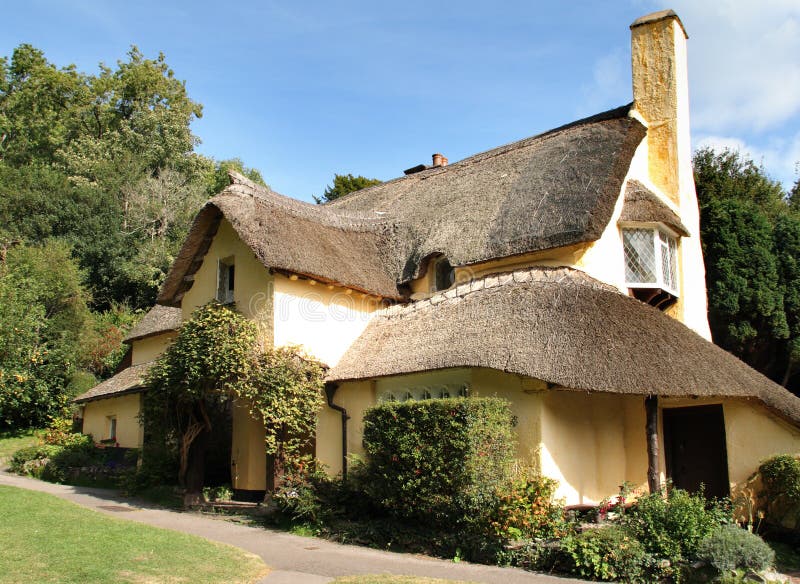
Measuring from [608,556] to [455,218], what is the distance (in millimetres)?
10360

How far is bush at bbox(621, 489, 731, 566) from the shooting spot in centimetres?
1045

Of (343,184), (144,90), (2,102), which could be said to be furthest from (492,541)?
(2,102)

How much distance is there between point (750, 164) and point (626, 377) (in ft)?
69.2

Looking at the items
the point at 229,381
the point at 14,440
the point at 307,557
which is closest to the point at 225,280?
the point at 229,381

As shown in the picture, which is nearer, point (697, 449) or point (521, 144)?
point (697, 449)

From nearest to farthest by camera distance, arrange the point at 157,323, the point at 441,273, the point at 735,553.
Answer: the point at 735,553, the point at 441,273, the point at 157,323

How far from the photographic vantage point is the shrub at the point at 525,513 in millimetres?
11498

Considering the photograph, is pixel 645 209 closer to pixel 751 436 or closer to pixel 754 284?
pixel 751 436

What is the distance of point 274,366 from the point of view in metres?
15.5

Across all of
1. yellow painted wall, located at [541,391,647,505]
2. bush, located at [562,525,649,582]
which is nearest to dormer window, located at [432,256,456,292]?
yellow painted wall, located at [541,391,647,505]

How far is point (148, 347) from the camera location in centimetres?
2547

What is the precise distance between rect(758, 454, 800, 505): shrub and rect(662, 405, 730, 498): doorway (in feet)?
5.34

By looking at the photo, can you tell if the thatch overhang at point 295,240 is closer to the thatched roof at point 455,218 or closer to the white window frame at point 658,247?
the thatched roof at point 455,218

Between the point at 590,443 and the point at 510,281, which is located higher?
the point at 510,281
